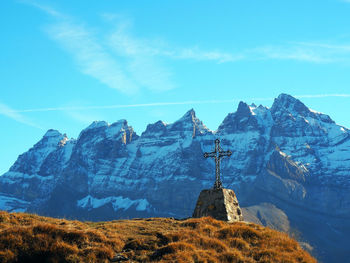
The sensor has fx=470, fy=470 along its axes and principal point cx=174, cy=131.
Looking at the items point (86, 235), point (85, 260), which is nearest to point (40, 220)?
point (86, 235)

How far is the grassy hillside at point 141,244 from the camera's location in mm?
25141

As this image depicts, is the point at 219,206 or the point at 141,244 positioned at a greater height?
the point at 219,206

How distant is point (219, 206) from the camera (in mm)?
37719

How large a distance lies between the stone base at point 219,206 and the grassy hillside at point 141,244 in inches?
215

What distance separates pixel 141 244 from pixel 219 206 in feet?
39.0

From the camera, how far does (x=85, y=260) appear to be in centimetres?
2467

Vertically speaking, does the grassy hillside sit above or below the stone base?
below

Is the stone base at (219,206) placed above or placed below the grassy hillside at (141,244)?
above

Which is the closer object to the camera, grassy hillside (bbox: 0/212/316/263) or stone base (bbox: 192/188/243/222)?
grassy hillside (bbox: 0/212/316/263)

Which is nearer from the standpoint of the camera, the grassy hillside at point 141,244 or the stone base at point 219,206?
the grassy hillside at point 141,244

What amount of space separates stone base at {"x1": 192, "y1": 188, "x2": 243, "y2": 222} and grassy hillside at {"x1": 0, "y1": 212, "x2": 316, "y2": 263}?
547 centimetres

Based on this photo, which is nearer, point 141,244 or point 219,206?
point 141,244

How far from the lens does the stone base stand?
122 feet

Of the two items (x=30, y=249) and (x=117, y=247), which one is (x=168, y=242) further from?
(x=30, y=249)
